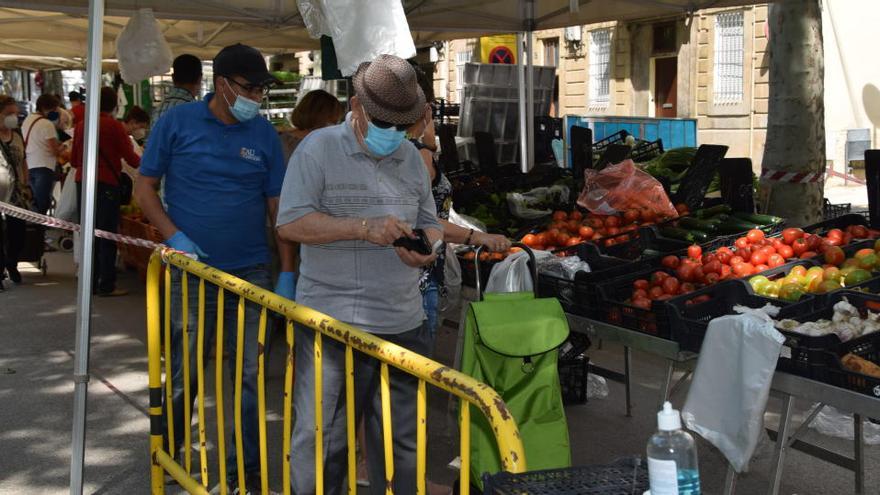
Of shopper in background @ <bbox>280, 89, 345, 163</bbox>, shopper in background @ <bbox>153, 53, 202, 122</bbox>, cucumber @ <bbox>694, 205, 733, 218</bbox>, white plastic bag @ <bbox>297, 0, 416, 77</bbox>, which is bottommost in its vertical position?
cucumber @ <bbox>694, 205, 733, 218</bbox>

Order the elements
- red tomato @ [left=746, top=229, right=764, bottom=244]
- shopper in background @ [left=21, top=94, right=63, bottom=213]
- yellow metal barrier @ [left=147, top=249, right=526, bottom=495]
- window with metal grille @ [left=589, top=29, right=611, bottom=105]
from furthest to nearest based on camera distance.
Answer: window with metal grille @ [left=589, top=29, right=611, bottom=105] < shopper in background @ [left=21, top=94, right=63, bottom=213] < red tomato @ [left=746, top=229, right=764, bottom=244] < yellow metal barrier @ [left=147, top=249, right=526, bottom=495]

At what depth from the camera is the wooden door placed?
26.7 m

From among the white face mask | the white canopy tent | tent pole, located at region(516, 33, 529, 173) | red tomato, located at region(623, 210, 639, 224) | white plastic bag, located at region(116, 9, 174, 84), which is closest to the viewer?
the white canopy tent

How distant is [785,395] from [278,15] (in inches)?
274

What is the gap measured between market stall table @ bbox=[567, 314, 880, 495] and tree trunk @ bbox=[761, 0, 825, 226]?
171 inches

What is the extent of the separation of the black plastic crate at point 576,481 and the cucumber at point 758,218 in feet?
14.7

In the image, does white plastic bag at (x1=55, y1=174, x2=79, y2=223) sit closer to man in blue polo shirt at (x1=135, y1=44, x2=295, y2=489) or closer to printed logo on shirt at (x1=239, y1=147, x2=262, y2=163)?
man in blue polo shirt at (x1=135, y1=44, x2=295, y2=489)

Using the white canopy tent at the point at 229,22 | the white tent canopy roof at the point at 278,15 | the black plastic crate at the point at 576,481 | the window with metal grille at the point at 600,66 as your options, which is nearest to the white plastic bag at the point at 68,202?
the white canopy tent at the point at 229,22

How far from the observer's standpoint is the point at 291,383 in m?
3.38

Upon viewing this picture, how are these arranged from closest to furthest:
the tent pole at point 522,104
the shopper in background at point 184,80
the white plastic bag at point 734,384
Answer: the white plastic bag at point 734,384, the shopper in background at point 184,80, the tent pole at point 522,104

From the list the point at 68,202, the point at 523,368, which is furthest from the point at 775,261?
the point at 68,202

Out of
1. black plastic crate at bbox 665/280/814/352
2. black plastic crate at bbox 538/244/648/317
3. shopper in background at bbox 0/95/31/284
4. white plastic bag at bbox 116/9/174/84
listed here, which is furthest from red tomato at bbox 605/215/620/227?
shopper in background at bbox 0/95/31/284

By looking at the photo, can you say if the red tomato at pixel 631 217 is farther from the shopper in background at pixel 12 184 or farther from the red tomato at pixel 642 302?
the shopper in background at pixel 12 184

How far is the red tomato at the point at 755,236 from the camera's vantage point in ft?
18.3
